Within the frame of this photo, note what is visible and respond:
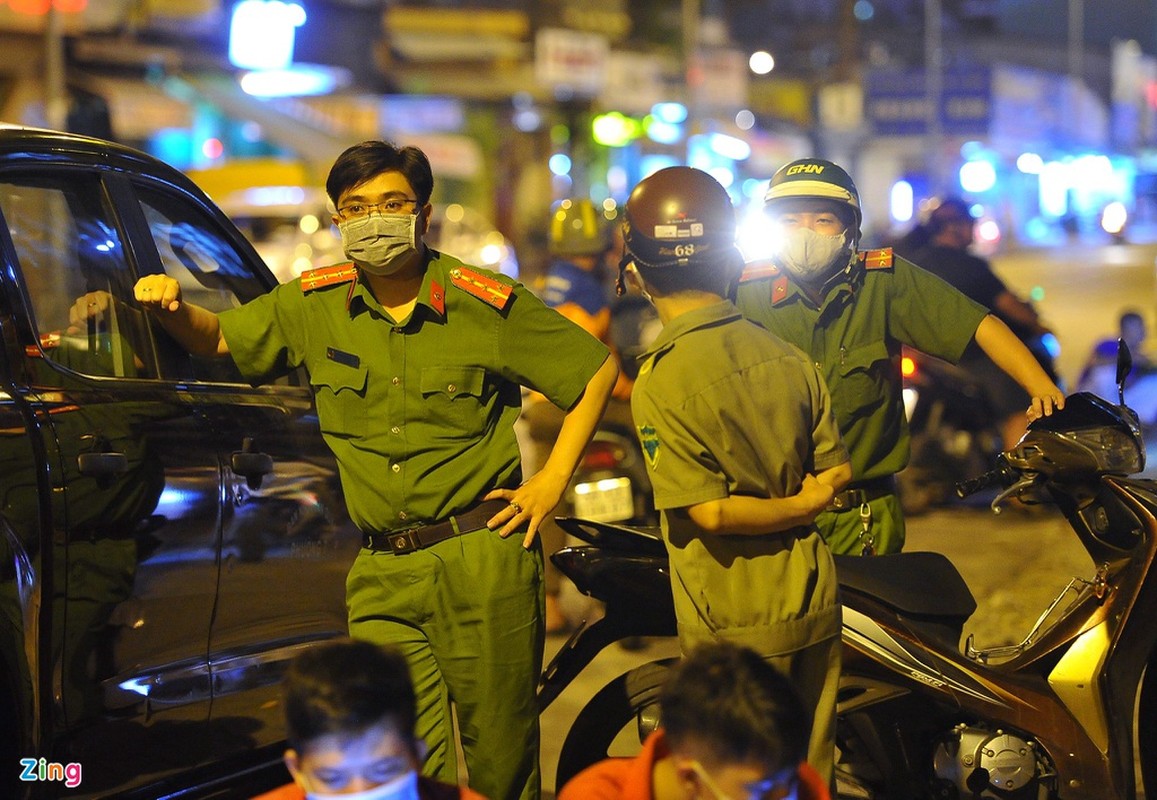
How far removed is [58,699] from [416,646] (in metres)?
0.81

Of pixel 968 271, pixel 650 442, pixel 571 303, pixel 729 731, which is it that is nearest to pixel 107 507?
pixel 650 442

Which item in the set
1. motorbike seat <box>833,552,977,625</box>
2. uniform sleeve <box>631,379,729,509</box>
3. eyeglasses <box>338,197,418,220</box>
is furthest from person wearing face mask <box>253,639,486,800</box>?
motorbike seat <box>833,552,977,625</box>

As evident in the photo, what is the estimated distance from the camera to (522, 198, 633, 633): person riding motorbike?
21.9 feet

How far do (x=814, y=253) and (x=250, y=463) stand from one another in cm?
163

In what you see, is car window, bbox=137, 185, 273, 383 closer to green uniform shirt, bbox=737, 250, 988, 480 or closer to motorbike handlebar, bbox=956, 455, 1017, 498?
green uniform shirt, bbox=737, 250, 988, 480

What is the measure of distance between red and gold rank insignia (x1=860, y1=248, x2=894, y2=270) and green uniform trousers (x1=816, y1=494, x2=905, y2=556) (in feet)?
2.13

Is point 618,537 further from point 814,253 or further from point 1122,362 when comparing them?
point 1122,362

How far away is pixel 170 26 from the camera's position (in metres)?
24.3

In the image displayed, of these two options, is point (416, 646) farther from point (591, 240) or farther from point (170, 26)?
point (170, 26)

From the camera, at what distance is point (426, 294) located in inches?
140

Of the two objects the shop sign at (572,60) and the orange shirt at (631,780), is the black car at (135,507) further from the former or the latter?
the shop sign at (572,60)

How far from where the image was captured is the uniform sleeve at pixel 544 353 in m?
3.60

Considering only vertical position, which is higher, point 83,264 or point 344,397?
point 83,264

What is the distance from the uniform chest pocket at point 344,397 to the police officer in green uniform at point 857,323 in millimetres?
1379
